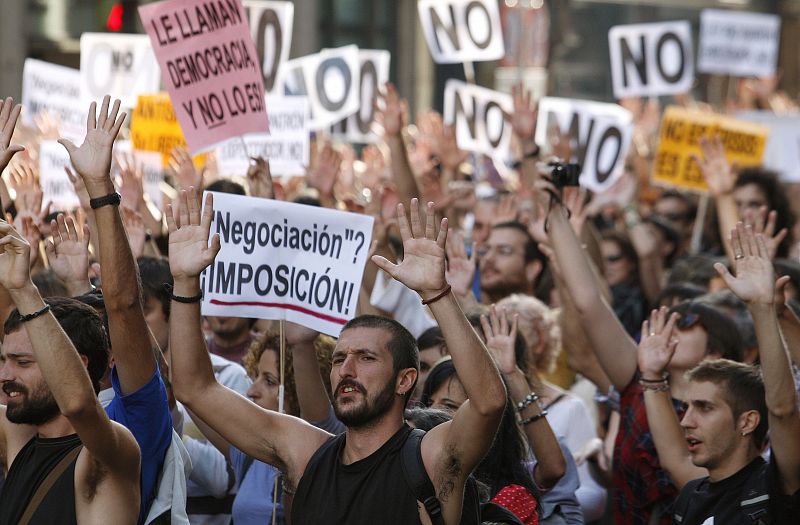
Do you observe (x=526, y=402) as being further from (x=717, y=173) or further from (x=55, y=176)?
(x=55, y=176)

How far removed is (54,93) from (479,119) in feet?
11.8

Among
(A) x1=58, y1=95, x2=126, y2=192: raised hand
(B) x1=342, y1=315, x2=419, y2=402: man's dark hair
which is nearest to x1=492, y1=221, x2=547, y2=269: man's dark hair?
(B) x1=342, y1=315, x2=419, y2=402: man's dark hair

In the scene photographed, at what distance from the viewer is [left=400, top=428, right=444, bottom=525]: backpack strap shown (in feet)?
13.5

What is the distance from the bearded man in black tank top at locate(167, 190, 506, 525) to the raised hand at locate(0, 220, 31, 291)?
0.50 m

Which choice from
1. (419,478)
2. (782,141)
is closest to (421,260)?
(419,478)

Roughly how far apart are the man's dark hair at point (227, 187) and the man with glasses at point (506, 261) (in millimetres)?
1519

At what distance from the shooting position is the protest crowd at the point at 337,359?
421 centimetres

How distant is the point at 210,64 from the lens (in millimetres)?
6926

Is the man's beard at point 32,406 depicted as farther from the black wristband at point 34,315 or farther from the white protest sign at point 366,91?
the white protest sign at point 366,91

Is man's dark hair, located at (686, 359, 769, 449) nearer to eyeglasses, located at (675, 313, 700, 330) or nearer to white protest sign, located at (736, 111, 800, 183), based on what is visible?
eyeglasses, located at (675, 313, 700, 330)

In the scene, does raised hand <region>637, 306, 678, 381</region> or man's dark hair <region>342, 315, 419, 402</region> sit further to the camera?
raised hand <region>637, 306, 678, 381</region>

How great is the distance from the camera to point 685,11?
31.8 m

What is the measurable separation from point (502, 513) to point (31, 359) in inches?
58.6

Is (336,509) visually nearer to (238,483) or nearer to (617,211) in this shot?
(238,483)
